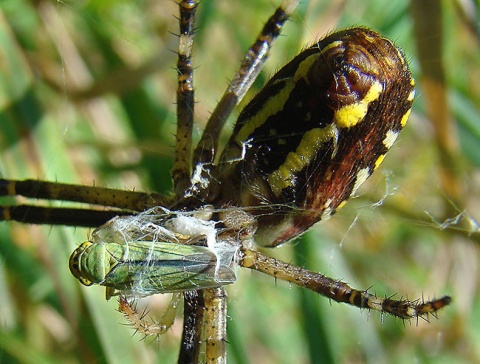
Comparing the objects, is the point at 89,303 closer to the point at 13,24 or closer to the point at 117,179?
the point at 117,179

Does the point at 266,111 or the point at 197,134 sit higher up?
the point at 197,134

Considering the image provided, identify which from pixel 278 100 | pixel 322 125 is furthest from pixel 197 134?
pixel 322 125

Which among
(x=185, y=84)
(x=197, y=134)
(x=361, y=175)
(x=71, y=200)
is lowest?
(x=361, y=175)

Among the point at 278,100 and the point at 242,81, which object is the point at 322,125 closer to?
the point at 278,100

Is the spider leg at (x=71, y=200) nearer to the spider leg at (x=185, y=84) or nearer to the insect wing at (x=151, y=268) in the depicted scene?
the spider leg at (x=185, y=84)

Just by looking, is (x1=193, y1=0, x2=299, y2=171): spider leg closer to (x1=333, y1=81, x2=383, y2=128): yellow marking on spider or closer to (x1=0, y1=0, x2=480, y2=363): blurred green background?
(x1=0, y1=0, x2=480, y2=363): blurred green background

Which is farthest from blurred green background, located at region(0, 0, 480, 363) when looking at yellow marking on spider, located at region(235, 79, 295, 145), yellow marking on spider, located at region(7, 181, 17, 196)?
yellow marking on spider, located at region(235, 79, 295, 145)
